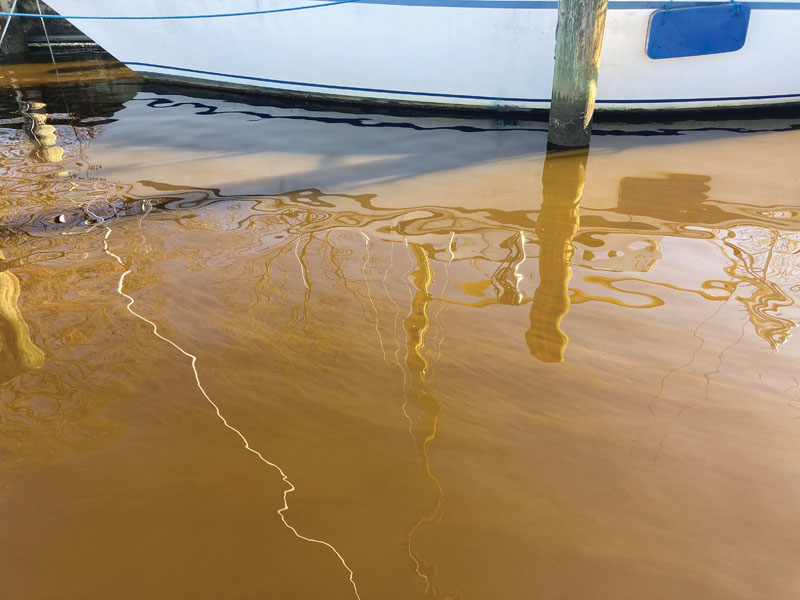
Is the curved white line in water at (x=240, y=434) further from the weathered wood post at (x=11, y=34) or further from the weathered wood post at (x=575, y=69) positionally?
the weathered wood post at (x=11, y=34)

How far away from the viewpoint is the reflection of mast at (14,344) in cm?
284

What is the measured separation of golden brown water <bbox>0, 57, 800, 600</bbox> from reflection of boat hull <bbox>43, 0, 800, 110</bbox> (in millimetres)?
2093

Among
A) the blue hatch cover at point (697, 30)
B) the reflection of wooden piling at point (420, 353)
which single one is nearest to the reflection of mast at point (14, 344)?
the reflection of wooden piling at point (420, 353)

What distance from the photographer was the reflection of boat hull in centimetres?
657

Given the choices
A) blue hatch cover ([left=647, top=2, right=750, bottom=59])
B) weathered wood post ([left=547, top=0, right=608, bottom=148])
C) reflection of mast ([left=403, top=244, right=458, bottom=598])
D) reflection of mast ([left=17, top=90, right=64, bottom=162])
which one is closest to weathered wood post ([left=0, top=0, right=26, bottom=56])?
reflection of mast ([left=17, top=90, right=64, bottom=162])

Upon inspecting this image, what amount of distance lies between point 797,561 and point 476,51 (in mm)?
6102

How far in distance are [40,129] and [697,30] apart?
7.12m

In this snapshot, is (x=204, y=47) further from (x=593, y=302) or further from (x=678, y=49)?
(x=593, y=302)

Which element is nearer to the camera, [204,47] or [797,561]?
[797,561]

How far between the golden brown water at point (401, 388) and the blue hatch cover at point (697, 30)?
209cm

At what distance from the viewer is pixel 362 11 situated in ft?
22.8

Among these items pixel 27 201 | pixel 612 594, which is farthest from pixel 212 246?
pixel 612 594

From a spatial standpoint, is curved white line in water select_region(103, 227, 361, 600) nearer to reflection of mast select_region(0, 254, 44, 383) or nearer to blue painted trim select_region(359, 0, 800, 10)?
reflection of mast select_region(0, 254, 44, 383)

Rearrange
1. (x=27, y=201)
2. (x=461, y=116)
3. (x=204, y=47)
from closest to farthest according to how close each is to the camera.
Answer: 1. (x=27, y=201)
2. (x=461, y=116)
3. (x=204, y=47)
